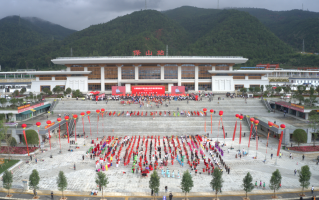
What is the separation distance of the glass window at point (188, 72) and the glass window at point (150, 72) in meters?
5.77

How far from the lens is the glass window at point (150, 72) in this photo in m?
54.7

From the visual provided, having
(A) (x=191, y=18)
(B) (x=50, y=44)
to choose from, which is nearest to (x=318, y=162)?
(B) (x=50, y=44)

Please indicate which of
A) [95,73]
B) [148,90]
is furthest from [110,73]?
[148,90]

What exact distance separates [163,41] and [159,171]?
87.5 metres

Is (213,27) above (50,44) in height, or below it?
above

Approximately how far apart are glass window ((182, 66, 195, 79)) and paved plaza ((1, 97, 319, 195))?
57.9ft

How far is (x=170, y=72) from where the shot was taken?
5481cm

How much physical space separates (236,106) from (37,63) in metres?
80.8

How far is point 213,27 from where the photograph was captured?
107m

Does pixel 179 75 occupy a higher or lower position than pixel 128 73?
lower

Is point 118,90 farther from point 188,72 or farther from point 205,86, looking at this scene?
point 205,86

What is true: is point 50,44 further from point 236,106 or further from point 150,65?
point 236,106

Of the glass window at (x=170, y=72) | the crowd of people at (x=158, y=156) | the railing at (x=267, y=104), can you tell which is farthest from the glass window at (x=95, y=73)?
the railing at (x=267, y=104)

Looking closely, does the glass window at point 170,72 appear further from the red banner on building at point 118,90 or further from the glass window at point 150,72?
the red banner on building at point 118,90
